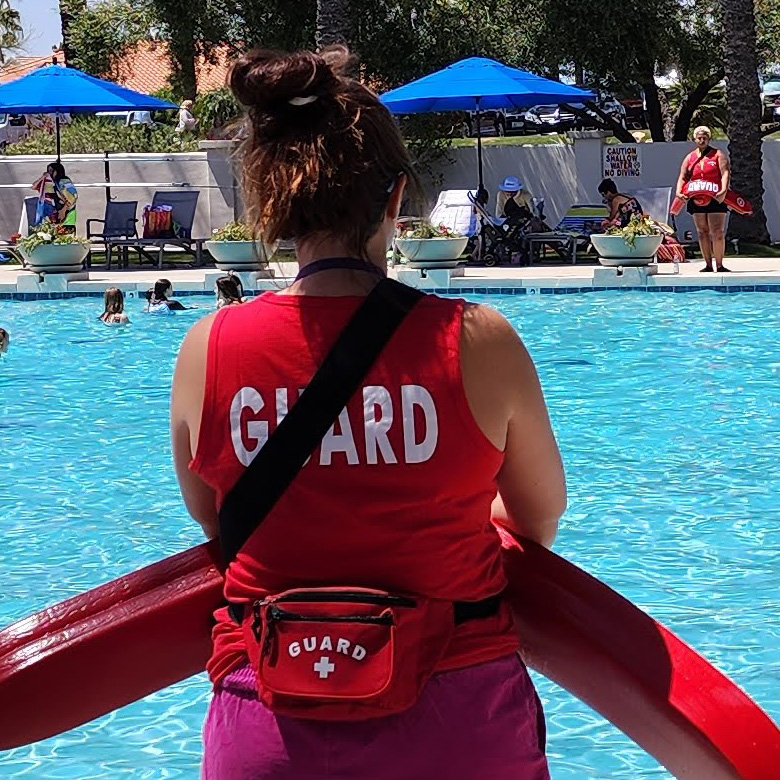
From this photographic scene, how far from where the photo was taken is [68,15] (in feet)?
87.5

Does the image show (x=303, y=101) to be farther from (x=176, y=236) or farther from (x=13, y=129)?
(x=13, y=129)

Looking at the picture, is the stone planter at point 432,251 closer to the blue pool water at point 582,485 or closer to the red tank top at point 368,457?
the blue pool water at point 582,485

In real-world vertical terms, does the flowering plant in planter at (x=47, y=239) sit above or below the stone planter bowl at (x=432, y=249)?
above

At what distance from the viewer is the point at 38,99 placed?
17.6 meters

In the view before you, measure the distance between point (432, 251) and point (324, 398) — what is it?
13.9 meters

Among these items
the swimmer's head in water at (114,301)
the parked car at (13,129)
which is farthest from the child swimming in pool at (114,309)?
the parked car at (13,129)

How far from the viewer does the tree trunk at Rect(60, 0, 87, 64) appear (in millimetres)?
25844

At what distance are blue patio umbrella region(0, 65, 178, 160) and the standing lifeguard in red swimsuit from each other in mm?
7136

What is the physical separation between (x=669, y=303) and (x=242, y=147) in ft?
40.6

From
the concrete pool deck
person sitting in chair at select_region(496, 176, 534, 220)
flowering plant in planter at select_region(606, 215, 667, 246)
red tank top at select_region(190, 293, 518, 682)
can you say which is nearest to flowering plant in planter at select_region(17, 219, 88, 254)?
the concrete pool deck

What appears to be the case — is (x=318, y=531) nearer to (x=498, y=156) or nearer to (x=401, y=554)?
(x=401, y=554)

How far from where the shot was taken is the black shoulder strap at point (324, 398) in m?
1.66

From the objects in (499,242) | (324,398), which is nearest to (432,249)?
(499,242)

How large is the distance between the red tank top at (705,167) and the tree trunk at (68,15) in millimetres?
15124
